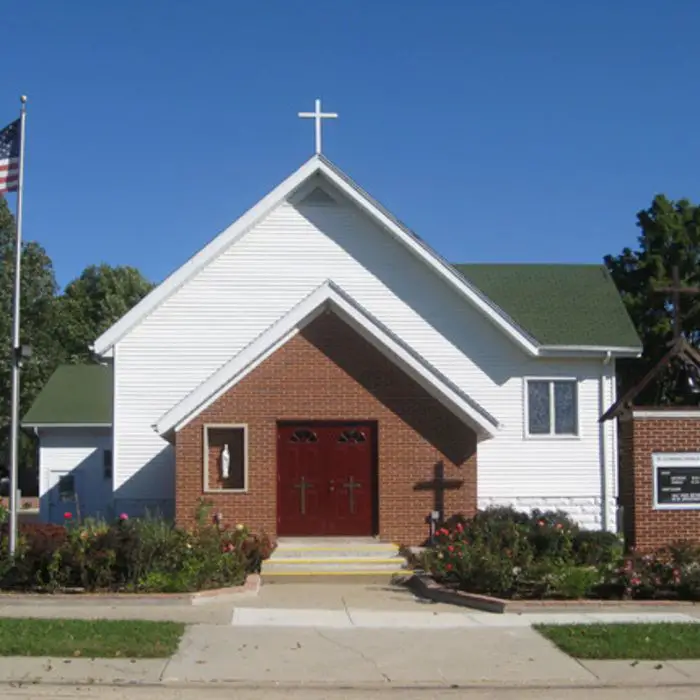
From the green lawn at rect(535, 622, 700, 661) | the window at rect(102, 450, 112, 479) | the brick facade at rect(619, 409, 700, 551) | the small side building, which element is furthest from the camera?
the window at rect(102, 450, 112, 479)

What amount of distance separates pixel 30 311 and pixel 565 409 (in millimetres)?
31997

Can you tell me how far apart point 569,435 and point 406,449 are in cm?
492

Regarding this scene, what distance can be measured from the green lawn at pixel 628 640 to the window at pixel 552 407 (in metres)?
10.5

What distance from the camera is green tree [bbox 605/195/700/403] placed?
39.9m

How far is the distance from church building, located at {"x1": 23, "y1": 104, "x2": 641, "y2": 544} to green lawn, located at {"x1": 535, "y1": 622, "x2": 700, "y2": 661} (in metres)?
7.20

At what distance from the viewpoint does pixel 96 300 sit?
235ft

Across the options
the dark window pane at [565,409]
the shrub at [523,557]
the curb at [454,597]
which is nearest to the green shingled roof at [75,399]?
the dark window pane at [565,409]

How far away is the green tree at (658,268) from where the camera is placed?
3985cm

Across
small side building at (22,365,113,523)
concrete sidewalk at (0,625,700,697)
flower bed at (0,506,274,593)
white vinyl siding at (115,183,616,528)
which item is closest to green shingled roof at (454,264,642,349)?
white vinyl siding at (115,183,616,528)

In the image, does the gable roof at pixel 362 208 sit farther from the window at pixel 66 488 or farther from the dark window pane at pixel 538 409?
the window at pixel 66 488

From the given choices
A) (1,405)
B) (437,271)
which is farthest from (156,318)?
(1,405)

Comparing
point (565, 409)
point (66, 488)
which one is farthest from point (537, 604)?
point (66, 488)

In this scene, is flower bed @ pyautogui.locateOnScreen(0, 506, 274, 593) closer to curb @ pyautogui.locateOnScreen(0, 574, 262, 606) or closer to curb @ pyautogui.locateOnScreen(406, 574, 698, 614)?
curb @ pyautogui.locateOnScreen(0, 574, 262, 606)

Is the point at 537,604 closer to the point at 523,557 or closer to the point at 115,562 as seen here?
the point at 523,557
